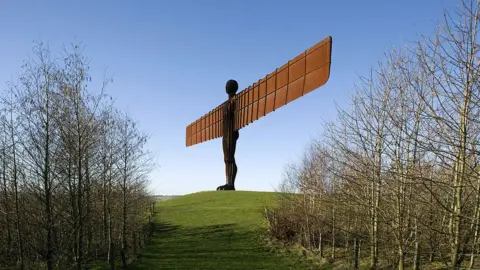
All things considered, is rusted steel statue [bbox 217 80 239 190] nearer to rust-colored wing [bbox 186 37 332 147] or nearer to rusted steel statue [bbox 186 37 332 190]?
rusted steel statue [bbox 186 37 332 190]

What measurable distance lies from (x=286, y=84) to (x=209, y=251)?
52.7ft

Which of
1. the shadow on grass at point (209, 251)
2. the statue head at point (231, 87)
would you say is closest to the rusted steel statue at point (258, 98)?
the statue head at point (231, 87)

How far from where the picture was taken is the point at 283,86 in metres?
10.0

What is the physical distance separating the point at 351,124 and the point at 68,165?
7.86m

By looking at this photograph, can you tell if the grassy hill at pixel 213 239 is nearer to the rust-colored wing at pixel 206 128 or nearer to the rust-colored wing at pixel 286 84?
the rust-colored wing at pixel 206 128

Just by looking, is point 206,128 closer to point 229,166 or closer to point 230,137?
point 229,166

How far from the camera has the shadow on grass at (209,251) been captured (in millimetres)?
19172

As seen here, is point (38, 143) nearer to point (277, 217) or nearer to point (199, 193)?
point (277, 217)

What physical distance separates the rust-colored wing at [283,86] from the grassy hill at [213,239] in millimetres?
7604

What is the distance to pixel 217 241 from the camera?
26281mm

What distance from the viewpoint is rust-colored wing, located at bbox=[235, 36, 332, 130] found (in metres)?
8.14

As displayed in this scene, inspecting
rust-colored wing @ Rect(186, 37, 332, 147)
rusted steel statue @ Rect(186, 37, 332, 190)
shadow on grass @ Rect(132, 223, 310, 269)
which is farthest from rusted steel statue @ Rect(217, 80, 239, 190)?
shadow on grass @ Rect(132, 223, 310, 269)

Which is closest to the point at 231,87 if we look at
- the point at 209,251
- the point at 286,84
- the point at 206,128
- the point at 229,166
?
the point at 206,128

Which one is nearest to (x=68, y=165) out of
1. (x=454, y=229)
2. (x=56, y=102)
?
(x=56, y=102)
